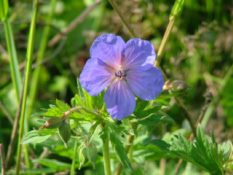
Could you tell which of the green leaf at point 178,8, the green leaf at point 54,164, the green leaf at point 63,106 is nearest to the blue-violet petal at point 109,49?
the green leaf at point 63,106

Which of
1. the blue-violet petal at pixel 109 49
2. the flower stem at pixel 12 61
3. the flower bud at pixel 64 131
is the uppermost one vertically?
the flower stem at pixel 12 61

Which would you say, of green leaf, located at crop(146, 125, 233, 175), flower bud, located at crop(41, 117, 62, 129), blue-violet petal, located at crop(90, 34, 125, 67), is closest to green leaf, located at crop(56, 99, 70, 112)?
flower bud, located at crop(41, 117, 62, 129)

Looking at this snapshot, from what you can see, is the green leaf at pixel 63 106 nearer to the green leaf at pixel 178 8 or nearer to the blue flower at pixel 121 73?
the blue flower at pixel 121 73

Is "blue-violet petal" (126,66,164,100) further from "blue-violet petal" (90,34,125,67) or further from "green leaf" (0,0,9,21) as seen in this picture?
"green leaf" (0,0,9,21)

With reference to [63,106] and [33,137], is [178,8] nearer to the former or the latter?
[63,106]

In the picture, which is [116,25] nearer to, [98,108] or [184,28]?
[184,28]

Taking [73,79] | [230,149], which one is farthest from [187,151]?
[73,79]
